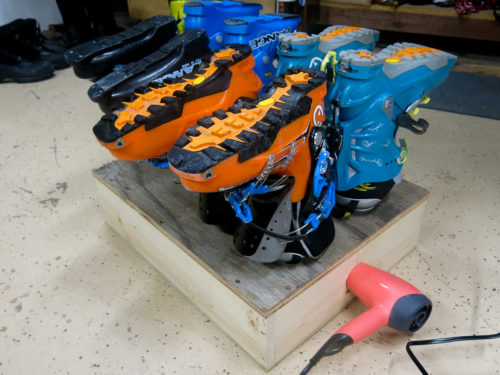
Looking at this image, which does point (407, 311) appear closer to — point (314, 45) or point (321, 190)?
point (321, 190)

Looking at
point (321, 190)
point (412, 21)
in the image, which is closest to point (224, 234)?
point (321, 190)

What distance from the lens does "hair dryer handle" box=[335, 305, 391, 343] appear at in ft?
2.36

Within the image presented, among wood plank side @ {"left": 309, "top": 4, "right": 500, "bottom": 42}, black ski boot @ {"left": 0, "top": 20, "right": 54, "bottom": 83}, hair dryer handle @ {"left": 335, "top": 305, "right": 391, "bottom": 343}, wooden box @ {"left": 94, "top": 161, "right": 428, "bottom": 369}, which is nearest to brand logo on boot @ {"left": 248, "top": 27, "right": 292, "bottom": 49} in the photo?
wooden box @ {"left": 94, "top": 161, "right": 428, "bottom": 369}

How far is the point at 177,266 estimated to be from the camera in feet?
2.80

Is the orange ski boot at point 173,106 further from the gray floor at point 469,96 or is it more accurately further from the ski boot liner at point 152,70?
the gray floor at point 469,96

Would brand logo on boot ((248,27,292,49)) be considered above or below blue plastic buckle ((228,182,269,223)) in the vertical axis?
above

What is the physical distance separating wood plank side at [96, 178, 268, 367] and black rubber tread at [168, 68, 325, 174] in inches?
10.5

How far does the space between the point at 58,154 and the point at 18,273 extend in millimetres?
545

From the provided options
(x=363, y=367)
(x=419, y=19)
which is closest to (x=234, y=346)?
(x=363, y=367)

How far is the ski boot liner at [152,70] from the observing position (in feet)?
2.43

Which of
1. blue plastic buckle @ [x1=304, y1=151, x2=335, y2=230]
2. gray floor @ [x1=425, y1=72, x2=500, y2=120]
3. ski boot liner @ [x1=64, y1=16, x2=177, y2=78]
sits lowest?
gray floor @ [x1=425, y1=72, x2=500, y2=120]

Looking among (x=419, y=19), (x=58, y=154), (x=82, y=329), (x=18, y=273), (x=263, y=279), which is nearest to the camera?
(x=263, y=279)

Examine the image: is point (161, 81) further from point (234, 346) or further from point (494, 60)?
point (494, 60)

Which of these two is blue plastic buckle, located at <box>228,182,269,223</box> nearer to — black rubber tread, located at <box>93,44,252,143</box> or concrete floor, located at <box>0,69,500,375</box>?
black rubber tread, located at <box>93,44,252,143</box>
